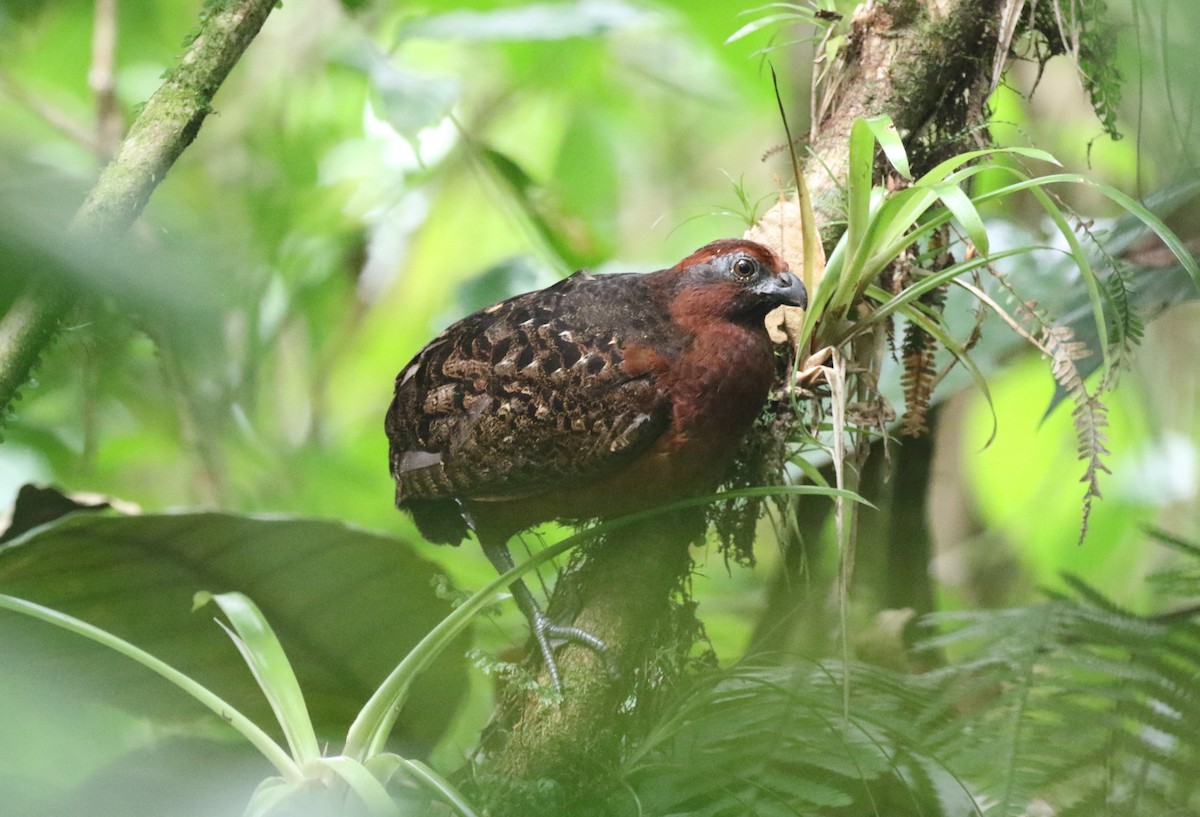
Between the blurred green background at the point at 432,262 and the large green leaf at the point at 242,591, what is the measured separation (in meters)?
0.05

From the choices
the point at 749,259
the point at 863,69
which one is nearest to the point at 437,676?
the point at 749,259

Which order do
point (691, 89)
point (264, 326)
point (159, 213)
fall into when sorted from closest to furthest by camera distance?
point (159, 213) → point (264, 326) → point (691, 89)

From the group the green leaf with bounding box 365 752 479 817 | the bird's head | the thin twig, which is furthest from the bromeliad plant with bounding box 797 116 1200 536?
the thin twig

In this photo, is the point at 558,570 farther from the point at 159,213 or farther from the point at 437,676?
the point at 159,213

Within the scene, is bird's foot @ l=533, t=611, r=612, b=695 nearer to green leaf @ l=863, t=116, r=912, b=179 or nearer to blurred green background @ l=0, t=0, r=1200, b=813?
blurred green background @ l=0, t=0, r=1200, b=813

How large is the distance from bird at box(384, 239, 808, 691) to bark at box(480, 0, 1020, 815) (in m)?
0.07

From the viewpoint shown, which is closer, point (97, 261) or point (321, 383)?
point (97, 261)

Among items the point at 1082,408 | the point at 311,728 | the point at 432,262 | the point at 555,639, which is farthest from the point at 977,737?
the point at 432,262

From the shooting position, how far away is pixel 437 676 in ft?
7.73

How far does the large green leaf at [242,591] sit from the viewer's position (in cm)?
204

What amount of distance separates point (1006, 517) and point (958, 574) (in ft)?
0.98

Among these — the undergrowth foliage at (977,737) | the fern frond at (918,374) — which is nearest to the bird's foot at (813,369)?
the fern frond at (918,374)

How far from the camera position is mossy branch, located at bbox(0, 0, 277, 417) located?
58.0 inches

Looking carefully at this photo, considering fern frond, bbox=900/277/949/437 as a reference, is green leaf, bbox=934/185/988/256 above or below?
above
